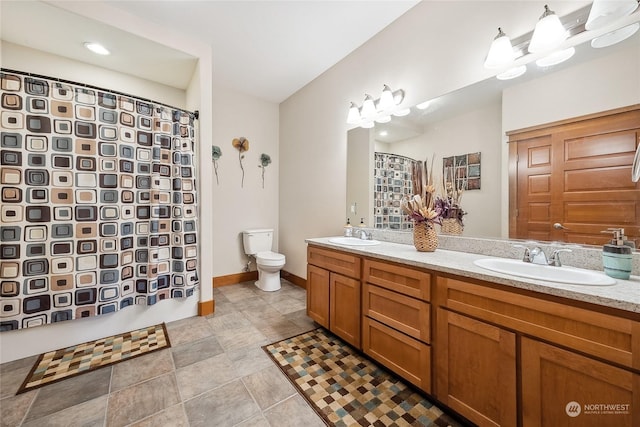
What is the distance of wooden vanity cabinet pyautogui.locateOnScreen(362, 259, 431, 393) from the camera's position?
1312 millimetres

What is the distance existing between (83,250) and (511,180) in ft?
10.1

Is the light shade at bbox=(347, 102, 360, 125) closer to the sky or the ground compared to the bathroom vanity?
closer to the sky

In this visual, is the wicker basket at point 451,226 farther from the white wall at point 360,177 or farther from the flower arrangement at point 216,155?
the flower arrangement at point 216,155

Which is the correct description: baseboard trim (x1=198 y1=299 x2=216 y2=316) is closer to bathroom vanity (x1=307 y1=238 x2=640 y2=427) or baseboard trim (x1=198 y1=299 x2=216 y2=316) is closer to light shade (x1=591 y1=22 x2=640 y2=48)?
bathroom vanity (x1=307 y1=238 x2=640 y2=427)

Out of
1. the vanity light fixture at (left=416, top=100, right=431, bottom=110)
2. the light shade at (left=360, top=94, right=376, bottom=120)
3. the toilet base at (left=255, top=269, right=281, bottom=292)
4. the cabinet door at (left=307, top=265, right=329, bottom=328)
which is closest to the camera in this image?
the vanity light fixture at (left=416, top=100, right=431, bottom=110)

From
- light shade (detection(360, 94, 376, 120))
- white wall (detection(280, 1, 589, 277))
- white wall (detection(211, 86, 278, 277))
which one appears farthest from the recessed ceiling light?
light shade (detection(360, 94, 376, 120))

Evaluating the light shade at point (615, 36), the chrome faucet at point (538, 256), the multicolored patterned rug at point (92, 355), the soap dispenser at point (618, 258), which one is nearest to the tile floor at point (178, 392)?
the multicolored patterned rug at point (92, 355)

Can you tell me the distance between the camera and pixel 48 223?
69.2 inches

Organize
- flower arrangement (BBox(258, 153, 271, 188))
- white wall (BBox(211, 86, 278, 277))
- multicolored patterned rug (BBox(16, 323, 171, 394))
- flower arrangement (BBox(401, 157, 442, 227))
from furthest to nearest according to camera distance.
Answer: flower arrangement (BBox(258, 153, 271, 188))
white wall (BBox(211, 86, 278, 277))
flower arrangement (BBox(401, 157, 442, 227))
multicolored patterned rug (BBox(16, 323, 171, 394))

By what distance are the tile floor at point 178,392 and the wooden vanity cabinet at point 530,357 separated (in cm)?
77

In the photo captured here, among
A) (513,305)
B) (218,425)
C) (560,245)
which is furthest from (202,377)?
(560,245)

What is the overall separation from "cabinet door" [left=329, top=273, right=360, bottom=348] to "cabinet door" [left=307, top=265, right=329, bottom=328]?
56mm

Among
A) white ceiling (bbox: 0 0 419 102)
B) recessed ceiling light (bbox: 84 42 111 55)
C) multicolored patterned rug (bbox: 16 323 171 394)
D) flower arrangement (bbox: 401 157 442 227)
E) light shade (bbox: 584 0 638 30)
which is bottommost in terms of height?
multicolored patterned rug (bbox: 16 323 171 394)

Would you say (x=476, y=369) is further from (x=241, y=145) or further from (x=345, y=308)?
(x=241, y=145)
